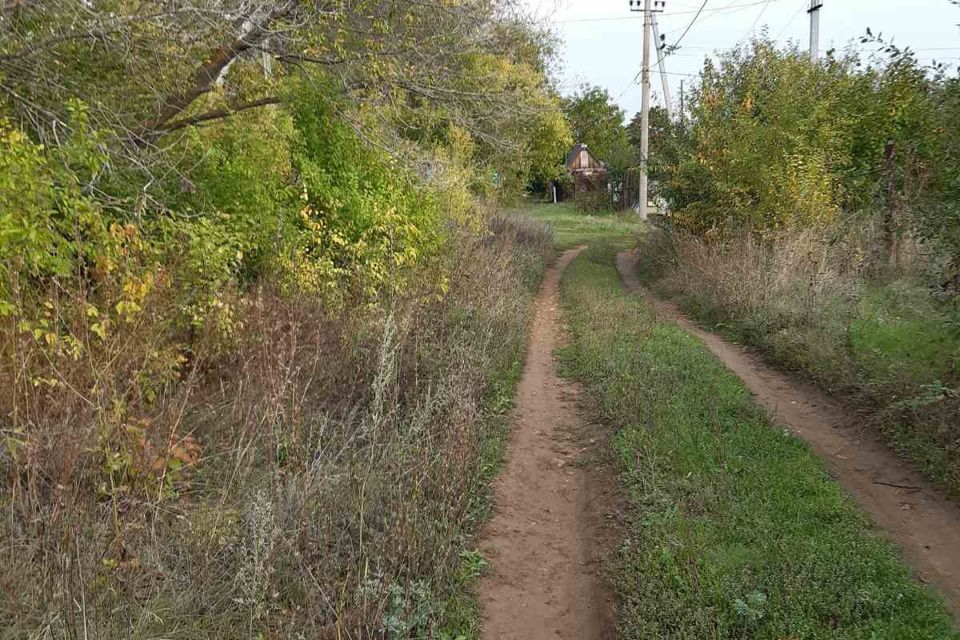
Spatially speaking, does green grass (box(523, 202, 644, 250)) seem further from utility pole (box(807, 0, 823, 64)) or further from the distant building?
utility pole (box(807, 0, 823, 64))

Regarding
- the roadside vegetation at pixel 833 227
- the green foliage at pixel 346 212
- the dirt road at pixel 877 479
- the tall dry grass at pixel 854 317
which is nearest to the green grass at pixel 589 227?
the roadside vegetation at pixel 833 227

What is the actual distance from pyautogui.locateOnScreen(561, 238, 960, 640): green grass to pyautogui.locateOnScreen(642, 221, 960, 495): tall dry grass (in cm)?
102

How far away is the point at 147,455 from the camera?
3.68 metres

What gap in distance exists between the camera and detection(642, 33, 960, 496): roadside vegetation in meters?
5.77

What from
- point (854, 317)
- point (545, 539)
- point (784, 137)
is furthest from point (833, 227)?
point (545, 539)

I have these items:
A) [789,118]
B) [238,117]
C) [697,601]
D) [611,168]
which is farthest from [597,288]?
[611,168]

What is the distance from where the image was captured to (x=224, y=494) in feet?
12.3

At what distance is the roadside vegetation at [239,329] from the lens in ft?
10.6

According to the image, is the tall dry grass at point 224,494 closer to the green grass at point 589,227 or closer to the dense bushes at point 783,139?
the dense bushes at point 783,139

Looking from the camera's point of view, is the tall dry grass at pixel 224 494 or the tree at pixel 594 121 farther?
the tree at pixel 594 121

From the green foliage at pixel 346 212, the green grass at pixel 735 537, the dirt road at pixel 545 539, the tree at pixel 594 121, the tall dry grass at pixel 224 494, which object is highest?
the tree at pixel 594 121

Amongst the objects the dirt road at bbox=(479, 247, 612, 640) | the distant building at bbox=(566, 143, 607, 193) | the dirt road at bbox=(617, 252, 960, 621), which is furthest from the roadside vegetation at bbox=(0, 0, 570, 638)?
the distant building at bbox=(566, 143, 607, 193)

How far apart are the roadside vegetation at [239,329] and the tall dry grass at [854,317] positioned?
11.9ft

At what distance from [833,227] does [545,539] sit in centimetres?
949
